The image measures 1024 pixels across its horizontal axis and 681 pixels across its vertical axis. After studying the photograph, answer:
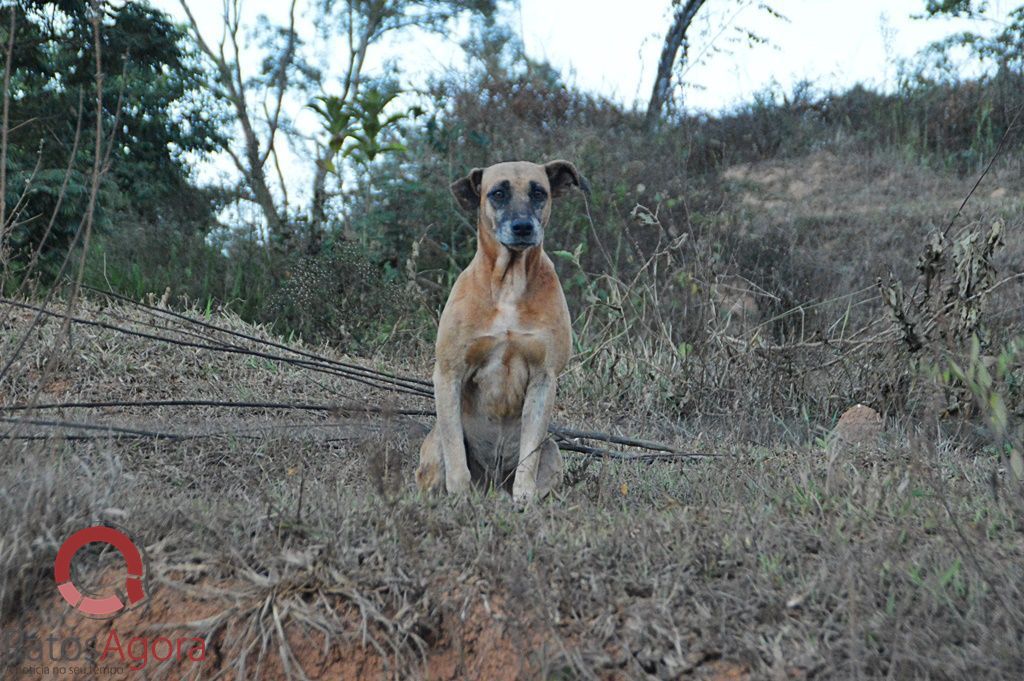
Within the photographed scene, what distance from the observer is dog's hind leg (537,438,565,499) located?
4.05m

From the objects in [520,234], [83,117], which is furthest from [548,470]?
[83,117]

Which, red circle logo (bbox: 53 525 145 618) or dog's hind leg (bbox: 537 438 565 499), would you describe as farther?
dog's hind leg (bbox: 537 438 565 499)

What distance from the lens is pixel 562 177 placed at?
4.42 metres

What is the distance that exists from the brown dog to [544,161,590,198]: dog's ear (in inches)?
6.1

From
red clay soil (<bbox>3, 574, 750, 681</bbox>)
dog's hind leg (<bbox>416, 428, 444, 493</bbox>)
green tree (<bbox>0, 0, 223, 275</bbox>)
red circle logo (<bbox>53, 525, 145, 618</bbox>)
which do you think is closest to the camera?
red clay soil (<bbox>3, 574, 750, 681</bbox>)

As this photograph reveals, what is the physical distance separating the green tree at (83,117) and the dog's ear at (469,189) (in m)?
3.34

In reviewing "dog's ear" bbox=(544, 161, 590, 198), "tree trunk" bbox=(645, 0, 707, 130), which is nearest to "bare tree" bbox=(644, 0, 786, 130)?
"tree trunk" bbox=(645, 0, 707, 130)

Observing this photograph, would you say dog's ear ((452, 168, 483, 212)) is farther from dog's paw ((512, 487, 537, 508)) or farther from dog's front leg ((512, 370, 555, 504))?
dog's paw ((512, 487, 537, 508))

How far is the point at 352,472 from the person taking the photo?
175 inches

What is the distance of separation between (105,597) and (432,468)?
5.49 feet

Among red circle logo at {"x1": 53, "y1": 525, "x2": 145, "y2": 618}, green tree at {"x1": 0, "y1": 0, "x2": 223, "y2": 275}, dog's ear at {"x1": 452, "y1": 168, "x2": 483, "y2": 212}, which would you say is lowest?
red circle logo at {"x1": 53, "y1": 525, "x2": 145, "y2": 618}

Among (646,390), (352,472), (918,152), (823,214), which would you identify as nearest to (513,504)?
(352,472)

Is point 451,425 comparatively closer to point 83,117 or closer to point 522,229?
point 522,229

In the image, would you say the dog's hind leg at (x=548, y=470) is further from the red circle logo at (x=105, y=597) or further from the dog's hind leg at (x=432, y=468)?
the red circle logo at (x=105, y=597)
